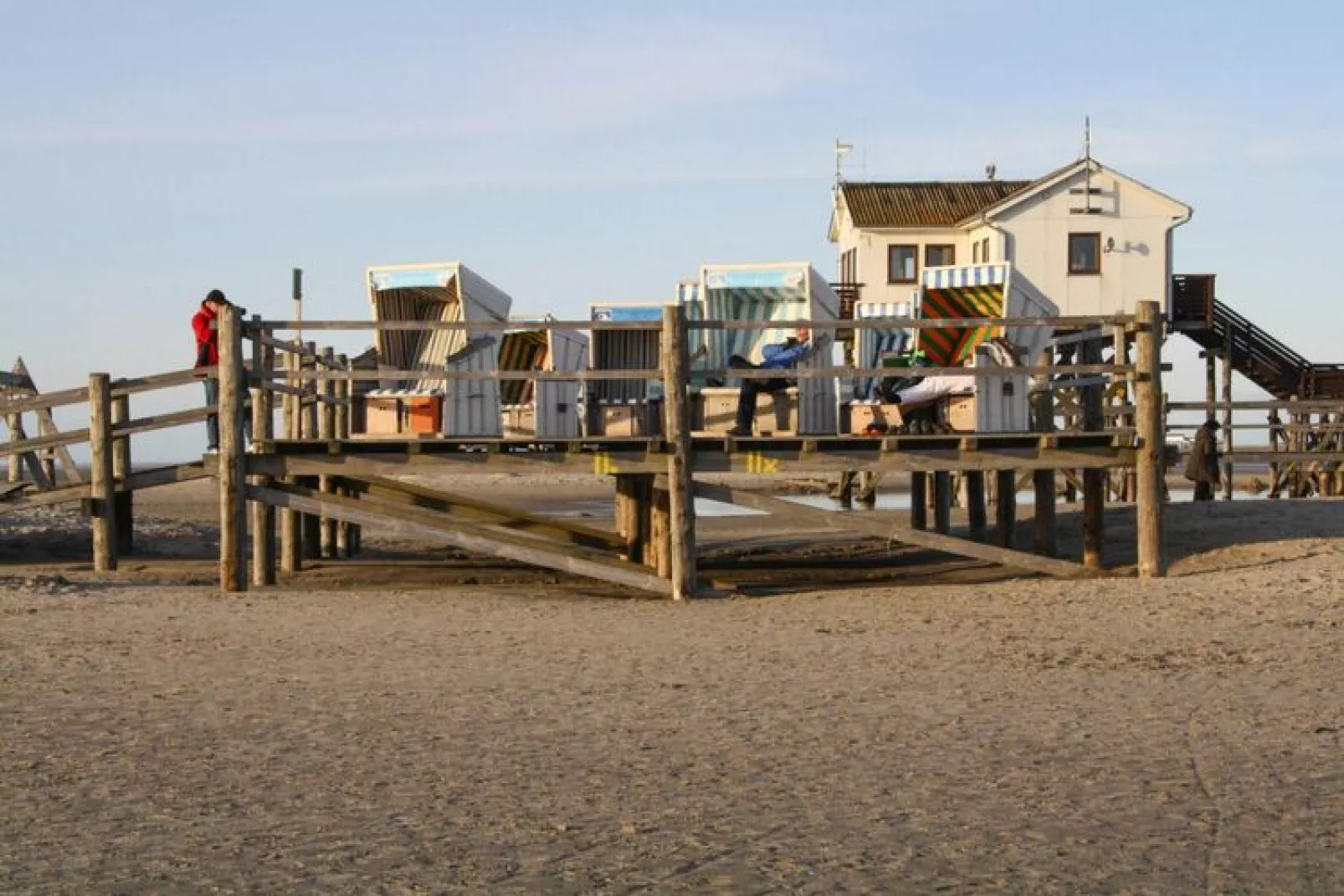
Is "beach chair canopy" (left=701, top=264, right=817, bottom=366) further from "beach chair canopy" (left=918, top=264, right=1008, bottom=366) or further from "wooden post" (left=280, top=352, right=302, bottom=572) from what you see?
"wooden post" (left=280, top=352, right=302, bottom=572)

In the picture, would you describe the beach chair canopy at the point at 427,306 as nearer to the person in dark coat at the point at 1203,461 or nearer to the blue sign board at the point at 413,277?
the blue sign board at the point at 413,277

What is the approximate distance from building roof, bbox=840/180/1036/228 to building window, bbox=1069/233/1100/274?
2361 mm

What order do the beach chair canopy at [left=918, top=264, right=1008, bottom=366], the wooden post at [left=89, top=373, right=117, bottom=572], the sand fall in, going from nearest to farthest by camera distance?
the sand, the wooden post at [left=89, top=373, right=117, bottom=572], the beach chair canopy at [left=918, top=264, right=1008, bottom=366]

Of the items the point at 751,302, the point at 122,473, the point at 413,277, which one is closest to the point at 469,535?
the point at 413,277

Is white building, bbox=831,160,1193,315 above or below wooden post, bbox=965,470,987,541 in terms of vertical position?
above

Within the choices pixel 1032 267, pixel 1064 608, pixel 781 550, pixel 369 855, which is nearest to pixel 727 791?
pixel 369 855

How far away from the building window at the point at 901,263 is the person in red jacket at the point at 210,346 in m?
30.5

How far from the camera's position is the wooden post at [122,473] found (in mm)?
17938

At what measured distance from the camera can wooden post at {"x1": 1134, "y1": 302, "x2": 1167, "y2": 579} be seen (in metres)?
15.5

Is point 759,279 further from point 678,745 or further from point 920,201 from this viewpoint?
point 920,201

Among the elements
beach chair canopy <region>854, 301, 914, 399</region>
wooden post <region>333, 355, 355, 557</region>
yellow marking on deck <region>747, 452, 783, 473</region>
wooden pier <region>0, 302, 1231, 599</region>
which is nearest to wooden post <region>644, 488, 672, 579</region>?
wooden pier <region>0, 302, 1231, 599</region>

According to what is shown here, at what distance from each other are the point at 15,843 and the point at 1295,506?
1925cm

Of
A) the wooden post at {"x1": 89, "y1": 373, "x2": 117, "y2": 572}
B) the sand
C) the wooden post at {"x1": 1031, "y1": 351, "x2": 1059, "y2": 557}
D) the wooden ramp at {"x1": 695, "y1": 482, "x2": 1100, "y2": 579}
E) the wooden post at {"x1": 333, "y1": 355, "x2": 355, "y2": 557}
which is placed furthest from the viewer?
the wooden post at {"x1": 333, "y1": 355, "x2": 355, "y2": 557}

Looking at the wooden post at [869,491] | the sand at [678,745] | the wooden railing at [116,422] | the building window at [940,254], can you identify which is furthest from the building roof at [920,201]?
the sand at [678,745]
